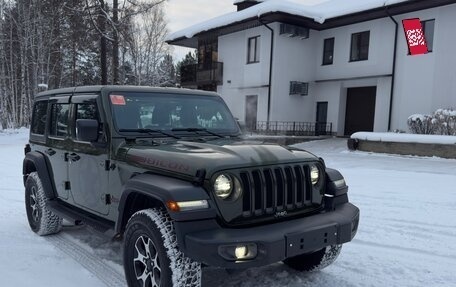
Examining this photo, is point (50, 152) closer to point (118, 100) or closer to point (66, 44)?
point (118, 100)

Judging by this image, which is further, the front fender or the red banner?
the red banner

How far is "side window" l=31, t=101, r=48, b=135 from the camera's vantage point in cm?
562

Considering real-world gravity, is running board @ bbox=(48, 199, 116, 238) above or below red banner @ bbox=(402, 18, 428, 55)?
below

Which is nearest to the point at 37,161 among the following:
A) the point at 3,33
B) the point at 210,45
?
the point at 210,45

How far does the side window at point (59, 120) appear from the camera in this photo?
4973 millimetres

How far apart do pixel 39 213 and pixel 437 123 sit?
13.6 metres

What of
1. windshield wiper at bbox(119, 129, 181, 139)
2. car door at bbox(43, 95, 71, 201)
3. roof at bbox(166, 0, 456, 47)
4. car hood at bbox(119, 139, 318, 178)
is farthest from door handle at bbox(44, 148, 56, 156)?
roof at bbox(166, 0, 456, 47)

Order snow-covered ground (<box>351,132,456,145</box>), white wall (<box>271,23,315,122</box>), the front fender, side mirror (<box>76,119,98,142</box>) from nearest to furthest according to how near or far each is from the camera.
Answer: the front fender
side mirror (<box>76,119,98,142</box>)
snow-covered ground (<box>351,132,456,145</box>)
white wall (<box>271,23,315,122</box>)

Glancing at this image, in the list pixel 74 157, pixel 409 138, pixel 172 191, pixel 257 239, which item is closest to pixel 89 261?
pixel 74 157

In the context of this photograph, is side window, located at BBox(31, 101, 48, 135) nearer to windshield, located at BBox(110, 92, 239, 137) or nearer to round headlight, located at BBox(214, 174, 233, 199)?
windshield, located at BBox(110, 92, 239, 137)

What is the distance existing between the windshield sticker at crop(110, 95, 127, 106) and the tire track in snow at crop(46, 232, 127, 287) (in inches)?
66.1

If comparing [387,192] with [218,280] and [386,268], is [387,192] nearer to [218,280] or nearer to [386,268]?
[386,268]

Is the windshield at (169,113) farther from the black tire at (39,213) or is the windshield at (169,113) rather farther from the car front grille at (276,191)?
the black tire at (39,213)

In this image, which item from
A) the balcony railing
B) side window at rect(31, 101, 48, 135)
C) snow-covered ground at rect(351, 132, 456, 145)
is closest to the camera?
side window at rect(31, 101, 48, 135)
